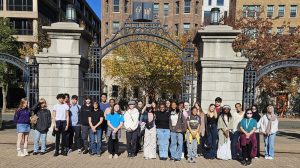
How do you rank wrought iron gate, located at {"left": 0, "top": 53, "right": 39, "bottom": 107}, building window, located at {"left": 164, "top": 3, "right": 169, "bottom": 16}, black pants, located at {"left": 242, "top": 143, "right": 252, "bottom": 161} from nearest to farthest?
black pants, located at {"left": 242, "top": 143, "right": 252, "bottom": 161}, wrought iron gate, located at {"left": 0, "top": 53, "right": 39, "bottom": 107}, building window, located at {"left": 164, "top": 3, "right": 169, "bottom": 16}

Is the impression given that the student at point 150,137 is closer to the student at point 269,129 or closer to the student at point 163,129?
the student at point 163,129

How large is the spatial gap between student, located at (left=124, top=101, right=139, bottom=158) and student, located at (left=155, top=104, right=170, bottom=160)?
64 centimetres

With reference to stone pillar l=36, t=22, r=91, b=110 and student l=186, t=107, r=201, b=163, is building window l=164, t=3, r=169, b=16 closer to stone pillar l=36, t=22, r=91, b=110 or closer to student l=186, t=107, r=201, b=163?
stone pillar l=36, t=22, r=91, b=110

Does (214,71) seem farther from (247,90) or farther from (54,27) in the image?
(54,27)

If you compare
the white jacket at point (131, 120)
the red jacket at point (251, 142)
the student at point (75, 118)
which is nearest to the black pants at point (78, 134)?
the student at point (75, 118)

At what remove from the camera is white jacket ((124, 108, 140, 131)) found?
26.4 ft

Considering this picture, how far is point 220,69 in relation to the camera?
9570 mm

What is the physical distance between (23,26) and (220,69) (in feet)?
102

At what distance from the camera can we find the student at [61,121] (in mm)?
8086

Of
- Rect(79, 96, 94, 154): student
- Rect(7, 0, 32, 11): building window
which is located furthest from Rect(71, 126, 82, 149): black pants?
Rect(7, 0, 32, 11): building window

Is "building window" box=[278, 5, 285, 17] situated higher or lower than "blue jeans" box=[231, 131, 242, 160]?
higher

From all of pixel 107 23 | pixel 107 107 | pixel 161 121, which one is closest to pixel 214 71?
pixel 161 121

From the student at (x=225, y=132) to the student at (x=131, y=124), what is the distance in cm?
246

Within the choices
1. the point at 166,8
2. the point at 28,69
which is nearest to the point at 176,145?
the point at 28,69
